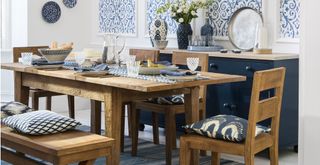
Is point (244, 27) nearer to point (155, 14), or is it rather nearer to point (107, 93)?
point (155, 14)

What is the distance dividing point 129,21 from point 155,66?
2.86m

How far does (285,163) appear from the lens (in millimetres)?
4426

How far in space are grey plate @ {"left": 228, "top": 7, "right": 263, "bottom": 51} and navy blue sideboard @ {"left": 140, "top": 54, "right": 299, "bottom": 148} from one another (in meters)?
0.46

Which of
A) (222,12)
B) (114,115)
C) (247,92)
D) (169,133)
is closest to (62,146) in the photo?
(114,115)

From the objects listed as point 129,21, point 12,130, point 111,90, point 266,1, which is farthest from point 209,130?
point 129,21

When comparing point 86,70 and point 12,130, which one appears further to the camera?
point 86,70

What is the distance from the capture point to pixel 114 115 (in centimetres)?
331

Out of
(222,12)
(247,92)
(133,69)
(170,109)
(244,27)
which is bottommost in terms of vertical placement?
(170,109)

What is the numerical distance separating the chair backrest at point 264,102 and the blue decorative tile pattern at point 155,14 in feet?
8.49

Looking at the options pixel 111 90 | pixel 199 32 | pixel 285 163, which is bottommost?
pixel 285 163

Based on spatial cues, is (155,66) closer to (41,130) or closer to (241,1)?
(41,130)

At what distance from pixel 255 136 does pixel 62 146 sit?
3.73 ft

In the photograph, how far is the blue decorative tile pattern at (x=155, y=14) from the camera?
5848mm

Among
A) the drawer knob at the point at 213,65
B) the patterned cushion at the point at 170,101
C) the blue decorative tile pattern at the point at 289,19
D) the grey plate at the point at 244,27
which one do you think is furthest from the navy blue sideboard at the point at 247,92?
the patterned cushion at the point at 170,101
